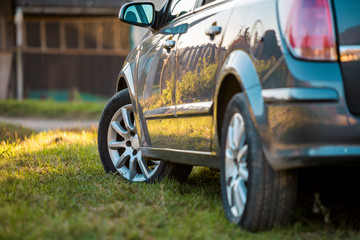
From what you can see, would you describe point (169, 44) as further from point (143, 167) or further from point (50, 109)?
point (50, 109)

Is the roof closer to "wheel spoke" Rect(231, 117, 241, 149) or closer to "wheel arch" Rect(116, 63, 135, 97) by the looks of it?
"wheel arch" Rect(116, 63, 135, 97)

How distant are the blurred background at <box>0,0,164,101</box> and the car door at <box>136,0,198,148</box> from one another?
56.1ft

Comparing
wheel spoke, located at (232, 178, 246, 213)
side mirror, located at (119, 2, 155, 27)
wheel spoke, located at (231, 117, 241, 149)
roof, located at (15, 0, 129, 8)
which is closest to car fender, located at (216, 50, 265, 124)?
wheel spoke, located at (231, 117, 241, 149)

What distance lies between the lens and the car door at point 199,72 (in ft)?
11.8

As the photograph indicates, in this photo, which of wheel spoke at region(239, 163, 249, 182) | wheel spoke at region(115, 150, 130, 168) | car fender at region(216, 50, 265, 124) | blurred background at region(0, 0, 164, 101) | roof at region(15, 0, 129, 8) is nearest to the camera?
car fender at region(216, 50, 265, 124)

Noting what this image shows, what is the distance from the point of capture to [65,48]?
22297 mm

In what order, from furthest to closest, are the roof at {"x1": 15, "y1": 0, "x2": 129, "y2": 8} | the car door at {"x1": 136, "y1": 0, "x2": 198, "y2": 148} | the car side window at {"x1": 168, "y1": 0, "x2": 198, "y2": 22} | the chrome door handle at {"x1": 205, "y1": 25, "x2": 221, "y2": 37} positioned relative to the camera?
1. the roof at {"x1": 15, "y1": 0, "x2": 129, "y2": 8}
2. the car side window at {"x1": 168, "y1": 0, "x2": 198, "y2": 22}
3. the car door at {"x1": 136, "y1": 0, "x2": 198, "y2": 148}
4. the chrome door handle at {"x1": 205, "y1": 25, "x2": 221, "y2": 37}

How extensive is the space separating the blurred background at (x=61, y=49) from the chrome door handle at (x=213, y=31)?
59.8 feet

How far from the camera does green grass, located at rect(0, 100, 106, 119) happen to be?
17.2 metres

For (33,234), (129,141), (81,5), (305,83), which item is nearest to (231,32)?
(305,83)

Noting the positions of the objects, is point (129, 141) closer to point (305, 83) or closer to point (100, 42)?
point (305, 83)

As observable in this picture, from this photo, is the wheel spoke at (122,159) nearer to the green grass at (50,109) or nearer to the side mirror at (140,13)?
the side mirror at (140,13)

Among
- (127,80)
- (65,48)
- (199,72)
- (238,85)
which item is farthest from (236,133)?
(65,48)

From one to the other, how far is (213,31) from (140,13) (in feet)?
4.69
